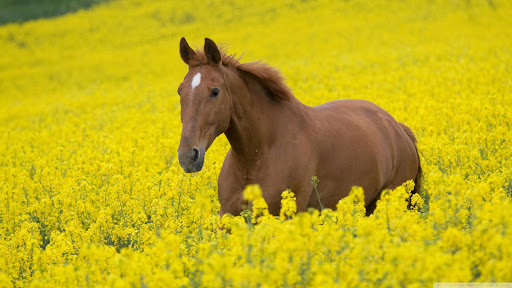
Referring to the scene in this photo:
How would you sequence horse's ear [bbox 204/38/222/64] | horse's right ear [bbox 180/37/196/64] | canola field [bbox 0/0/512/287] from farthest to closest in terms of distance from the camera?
horse's right ear [bbox 180/37/196/64] → horse's ear [bbox 204/38/222/64] → canola field [bbox 0/0/512/287]

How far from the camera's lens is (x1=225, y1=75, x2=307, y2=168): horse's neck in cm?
489

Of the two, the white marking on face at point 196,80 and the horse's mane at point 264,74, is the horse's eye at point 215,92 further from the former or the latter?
the horse's mane at point 264,74

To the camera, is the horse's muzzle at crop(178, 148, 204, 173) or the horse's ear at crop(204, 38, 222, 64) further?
the horse's ear at crop(204, 38, 222, 64)

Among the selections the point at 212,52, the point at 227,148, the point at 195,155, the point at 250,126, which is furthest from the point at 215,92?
the point at 227,148

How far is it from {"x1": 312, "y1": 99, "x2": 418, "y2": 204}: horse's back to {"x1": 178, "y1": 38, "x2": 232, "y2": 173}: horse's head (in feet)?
3.54

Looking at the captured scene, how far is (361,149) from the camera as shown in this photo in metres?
5.64

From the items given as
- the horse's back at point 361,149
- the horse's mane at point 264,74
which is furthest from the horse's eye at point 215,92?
the horse's back at point 361,149

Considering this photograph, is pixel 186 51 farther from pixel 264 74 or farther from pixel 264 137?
pixel 264 137

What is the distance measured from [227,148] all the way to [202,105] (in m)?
4.84

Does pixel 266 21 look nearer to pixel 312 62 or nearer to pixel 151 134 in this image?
pixel 312 62

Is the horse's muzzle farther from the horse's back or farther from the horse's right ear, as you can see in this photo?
the horse's back

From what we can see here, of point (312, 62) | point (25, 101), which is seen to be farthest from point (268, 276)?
point (25, 101)

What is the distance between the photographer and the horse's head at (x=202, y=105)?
4316mm

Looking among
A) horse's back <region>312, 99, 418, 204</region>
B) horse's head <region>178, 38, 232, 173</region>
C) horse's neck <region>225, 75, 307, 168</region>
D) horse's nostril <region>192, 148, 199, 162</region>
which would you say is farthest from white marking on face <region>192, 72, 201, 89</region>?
horse's back <region>312, 99, 418, 204</region>
